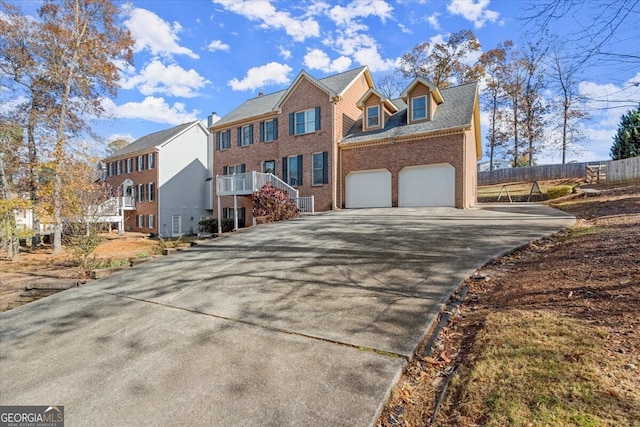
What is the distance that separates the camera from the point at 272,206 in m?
15.4

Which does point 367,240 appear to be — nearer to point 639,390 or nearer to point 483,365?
point 483,365

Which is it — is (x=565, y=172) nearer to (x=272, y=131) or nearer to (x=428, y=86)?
(x=428, y=86)

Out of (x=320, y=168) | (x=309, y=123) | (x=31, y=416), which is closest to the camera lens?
(x=31, y=416)

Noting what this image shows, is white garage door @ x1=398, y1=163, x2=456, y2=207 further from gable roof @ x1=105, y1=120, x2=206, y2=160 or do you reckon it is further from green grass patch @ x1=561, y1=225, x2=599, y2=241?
gable roof @ x1=105, y1=120, x2=206, y2=160

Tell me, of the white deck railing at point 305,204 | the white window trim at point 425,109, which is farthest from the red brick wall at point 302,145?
the white window trim at point 425,109

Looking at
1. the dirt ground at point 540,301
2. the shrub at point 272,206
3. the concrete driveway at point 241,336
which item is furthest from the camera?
the shrub at point 272,206

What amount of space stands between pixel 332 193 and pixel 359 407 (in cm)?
1554

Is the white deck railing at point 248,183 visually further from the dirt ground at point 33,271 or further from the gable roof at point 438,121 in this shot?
the dirt ground at point 33,271

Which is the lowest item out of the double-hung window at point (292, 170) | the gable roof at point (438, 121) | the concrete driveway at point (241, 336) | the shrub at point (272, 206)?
the concrete driveway at point (241, 336)

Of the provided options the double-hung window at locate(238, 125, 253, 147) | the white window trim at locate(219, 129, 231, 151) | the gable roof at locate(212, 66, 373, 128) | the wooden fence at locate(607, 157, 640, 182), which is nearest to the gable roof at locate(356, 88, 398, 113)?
the gable roof at locate(212, 66, 373, 128)

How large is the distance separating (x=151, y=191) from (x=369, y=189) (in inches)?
812

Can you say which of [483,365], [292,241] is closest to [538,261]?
[483,365]

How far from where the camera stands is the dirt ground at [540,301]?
8.36 ft

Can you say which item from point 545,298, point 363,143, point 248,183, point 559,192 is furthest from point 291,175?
point 559,192
